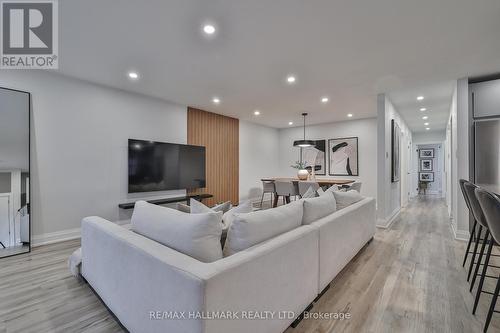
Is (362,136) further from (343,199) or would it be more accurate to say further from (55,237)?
(55,237)

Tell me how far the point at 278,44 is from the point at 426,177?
998 centimetres

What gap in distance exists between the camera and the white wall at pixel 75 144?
3285 millimetres

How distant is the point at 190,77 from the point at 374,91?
3187 millimetres

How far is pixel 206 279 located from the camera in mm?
1011

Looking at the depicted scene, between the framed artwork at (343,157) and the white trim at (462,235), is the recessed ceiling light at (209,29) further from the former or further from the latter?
the framed artwork at (343,157)

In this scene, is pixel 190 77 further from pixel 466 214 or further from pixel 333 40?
pixel 466 214

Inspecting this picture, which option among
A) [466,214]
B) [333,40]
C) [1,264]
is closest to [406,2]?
[333,40]

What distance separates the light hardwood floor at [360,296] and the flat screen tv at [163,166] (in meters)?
1.53

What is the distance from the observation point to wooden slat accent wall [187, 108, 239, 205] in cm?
542

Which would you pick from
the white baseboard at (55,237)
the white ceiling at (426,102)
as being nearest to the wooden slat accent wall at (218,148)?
the white baseboard at (55,237)

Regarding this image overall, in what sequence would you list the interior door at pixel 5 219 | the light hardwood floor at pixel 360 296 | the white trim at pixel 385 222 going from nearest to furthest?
1. the light hardwood floor at pixel 360 296
2. the interior door at pixel 5 219
3. the white trim at pixel 385 222

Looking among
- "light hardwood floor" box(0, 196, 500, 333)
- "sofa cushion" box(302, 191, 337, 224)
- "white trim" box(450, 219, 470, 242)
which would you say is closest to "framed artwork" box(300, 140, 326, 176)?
"white trim" box(450, 219, 470, 242)

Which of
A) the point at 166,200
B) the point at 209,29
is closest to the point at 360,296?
the point at 209,29

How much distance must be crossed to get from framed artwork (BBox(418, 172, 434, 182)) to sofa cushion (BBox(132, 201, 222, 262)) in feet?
35.7
